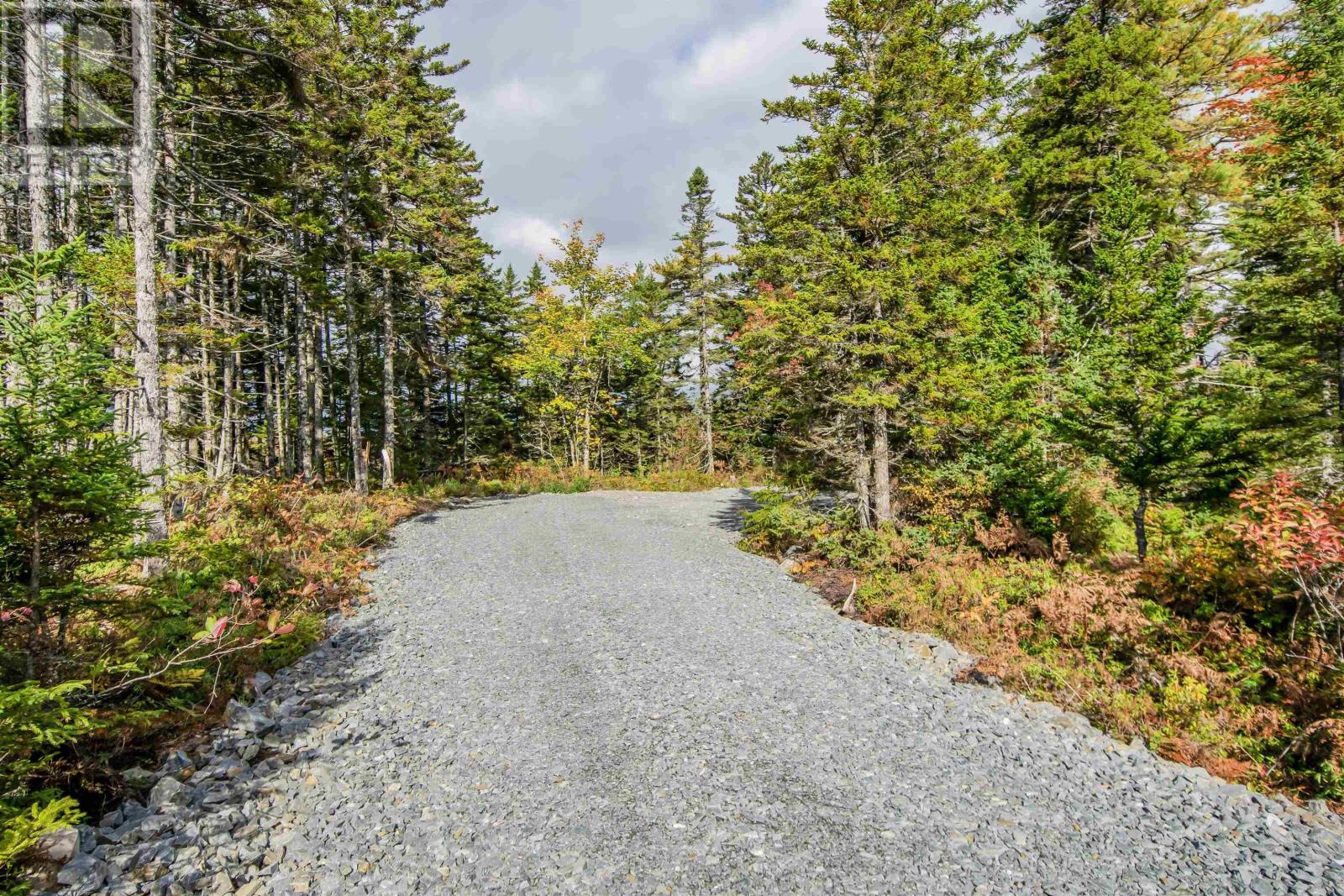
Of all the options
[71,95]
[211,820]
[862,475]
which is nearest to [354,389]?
[71,95]

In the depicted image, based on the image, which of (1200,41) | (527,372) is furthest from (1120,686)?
(527,372)

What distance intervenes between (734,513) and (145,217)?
555 inches

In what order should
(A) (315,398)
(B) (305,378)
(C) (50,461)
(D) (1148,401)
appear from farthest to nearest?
(A) (315,398), (B) (305,378), (D) (1148,401), (C) (50,461)

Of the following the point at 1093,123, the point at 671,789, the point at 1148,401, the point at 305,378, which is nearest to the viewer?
the point at 671,789

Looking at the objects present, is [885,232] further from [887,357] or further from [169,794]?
[169,794]

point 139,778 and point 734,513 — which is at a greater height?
point 734,513

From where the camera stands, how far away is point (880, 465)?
34.5 feet

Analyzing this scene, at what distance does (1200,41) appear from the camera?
14430 millimetres

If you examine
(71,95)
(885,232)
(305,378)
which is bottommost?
(305,378)

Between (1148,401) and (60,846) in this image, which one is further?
(1148,401)

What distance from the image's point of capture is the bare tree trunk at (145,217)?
23.1 ft

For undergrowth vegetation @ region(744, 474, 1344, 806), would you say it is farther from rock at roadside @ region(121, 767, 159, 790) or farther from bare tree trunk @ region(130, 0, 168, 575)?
bare tree trunk @ region(130, 0, 168, 575)

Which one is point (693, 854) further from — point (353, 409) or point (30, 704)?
point (353, 409)

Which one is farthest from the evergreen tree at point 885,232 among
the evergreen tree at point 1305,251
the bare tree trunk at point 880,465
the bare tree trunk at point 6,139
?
the bare tree trunk at point 6,139
